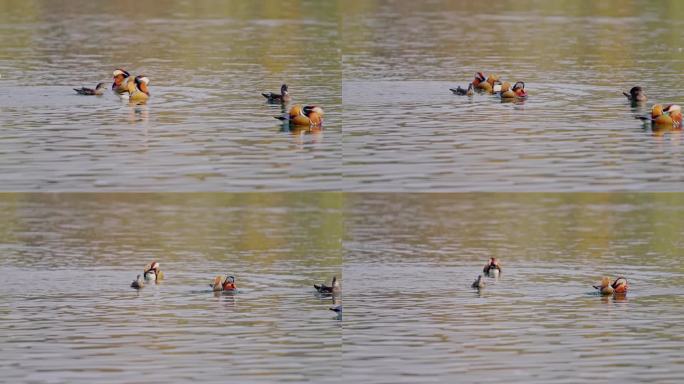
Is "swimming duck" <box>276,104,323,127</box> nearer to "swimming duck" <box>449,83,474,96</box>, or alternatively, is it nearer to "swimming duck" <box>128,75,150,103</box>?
"swimming duck" <box>128,75,150,103</box>

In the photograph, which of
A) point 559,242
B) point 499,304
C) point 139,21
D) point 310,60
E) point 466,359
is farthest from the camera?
point 139,21

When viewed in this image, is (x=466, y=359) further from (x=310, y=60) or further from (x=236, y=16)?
(x=236, y=16)

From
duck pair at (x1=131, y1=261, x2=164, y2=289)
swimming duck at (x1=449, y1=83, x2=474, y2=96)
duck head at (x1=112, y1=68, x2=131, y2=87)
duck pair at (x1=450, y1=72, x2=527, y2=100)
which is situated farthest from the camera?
duck head at (x1=112, y1=68, x2=131, y2=87)

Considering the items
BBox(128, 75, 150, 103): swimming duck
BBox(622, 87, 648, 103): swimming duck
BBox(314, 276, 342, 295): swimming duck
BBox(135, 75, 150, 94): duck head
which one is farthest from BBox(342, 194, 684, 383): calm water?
BBox(135, 75, 150, 94): duck head

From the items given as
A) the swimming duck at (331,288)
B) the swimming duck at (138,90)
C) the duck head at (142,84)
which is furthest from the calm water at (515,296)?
the duck head at (142,84)

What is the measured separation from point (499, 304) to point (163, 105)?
26.1 feet

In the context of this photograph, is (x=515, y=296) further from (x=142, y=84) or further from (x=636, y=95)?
(x=142, y=84)

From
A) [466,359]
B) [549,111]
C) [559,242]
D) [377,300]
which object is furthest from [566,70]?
[466,359]

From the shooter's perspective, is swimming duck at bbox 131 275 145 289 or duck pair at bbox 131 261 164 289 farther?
duck pair at bbox 131 261 164 289

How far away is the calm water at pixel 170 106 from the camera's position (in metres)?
23.7

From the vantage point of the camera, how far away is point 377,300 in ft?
88.2

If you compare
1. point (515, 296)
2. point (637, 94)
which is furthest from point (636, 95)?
point (515, 296)

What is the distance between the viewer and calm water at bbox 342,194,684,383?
20859 mm

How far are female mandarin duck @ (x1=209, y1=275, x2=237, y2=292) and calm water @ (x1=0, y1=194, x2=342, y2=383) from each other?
0.63 ft
